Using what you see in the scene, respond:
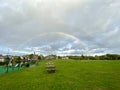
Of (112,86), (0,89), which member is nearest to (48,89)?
(0,89)

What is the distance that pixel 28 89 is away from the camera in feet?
53.3

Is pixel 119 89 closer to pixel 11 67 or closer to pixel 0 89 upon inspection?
pixel 0 89

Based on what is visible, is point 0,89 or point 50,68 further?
point 50,68

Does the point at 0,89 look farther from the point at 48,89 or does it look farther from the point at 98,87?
the point at 98,87

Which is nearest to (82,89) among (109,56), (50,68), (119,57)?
(50,68)

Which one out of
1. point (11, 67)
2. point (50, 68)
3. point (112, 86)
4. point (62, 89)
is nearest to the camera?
point (62, 89)

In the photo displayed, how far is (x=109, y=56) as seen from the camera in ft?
518

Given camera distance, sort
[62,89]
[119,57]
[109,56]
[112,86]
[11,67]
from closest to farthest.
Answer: [62,89] → [112,86] → [11,67] → [119,57] → [109,56]

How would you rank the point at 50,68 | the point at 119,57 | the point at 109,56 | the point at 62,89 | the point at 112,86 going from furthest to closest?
1. the point at 109,56
2. the point at 119,57
3. the point at 50,68
4. the point at 112,86
5. the point at 62,89

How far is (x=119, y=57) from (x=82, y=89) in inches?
5363

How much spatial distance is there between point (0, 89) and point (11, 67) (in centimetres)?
2253

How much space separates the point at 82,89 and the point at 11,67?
25.2 m

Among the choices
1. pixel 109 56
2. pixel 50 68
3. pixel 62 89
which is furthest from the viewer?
pixel 109 56

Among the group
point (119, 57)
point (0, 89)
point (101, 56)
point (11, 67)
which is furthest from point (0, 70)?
point (101, 56)
